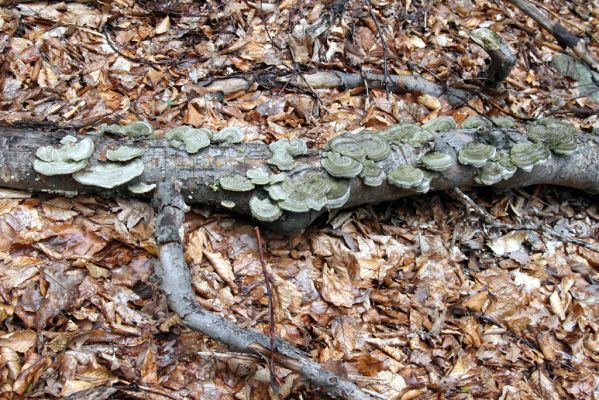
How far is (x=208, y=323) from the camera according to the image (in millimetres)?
3324

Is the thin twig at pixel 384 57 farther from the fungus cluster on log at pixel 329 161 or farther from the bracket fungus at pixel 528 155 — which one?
the bracket fungus at pixel 528 155

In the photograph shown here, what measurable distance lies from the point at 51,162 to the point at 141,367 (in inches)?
62.7

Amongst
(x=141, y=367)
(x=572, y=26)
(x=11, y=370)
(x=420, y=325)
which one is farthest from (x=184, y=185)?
(x=572, y=26)

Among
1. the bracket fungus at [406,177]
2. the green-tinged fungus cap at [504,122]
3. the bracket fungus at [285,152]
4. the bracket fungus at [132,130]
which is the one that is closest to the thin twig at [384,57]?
the green-tinged fungus cap at [504,122]

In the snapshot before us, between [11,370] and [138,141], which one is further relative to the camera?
[138,141]

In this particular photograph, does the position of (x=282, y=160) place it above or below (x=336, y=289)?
above

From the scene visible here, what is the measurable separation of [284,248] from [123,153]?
4.93 ft

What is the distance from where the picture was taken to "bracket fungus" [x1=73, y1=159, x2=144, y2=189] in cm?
371

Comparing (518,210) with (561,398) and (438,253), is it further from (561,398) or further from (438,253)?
(561,398)

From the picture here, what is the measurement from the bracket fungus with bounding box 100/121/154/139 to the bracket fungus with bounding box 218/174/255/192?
76 centimetres

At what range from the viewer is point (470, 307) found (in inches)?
173

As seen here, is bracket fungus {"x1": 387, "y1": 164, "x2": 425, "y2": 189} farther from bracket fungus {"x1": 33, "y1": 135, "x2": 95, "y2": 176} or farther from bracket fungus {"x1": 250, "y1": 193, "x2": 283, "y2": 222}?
bracket fungus {"x1": 33, "y1": 135, "x2": 95, "y2": 176}

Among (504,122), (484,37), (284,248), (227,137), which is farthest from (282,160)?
(484,37)

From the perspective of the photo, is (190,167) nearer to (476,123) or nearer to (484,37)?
(476,123)
